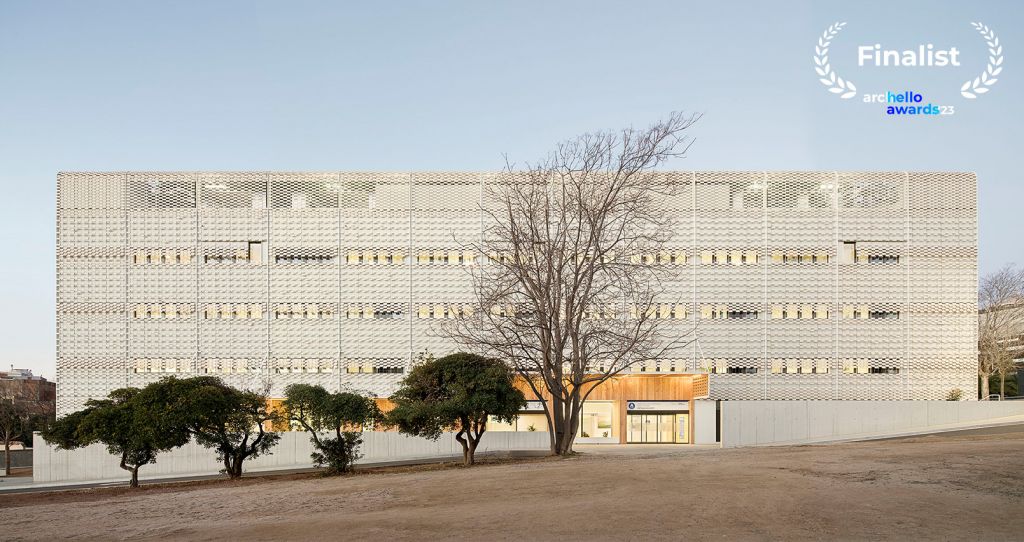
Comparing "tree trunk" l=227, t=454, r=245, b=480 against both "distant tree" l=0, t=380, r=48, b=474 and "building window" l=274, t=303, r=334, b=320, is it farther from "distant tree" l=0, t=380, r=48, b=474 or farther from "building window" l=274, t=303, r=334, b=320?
"distant tree" l=0, t=380, r=48, b=474

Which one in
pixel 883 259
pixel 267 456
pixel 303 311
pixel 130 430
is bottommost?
pixel 267 456

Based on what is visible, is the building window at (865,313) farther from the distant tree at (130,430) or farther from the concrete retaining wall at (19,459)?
the concrete retaining wall at (19,459)

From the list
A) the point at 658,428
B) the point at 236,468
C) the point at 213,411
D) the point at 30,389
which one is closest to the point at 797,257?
the point at 658,428

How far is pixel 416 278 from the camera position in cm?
6294

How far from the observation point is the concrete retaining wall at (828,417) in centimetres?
5400

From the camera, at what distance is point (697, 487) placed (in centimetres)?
1728

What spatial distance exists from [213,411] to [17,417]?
5325 centimetres

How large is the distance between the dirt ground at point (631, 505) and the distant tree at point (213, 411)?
23.0ft

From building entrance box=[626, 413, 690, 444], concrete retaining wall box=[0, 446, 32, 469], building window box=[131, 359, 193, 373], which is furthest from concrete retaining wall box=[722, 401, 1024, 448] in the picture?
concrete retaining wall box=[0, 446, 32, 469]

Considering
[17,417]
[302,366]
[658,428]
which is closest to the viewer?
[658,428]

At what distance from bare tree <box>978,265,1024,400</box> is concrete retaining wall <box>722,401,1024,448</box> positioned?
34.1ft

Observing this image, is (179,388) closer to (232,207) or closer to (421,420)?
(421,420)

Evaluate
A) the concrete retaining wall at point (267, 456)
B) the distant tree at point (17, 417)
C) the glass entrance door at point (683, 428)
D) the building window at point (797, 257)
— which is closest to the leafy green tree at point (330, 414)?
the concrete retaining wall at point (267, 456)

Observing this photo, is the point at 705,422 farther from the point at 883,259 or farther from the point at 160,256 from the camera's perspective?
the point at 160,256
